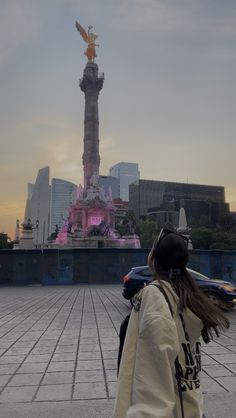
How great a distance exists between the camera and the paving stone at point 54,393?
4961 mm

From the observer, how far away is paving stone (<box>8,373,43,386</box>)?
5.60 metres

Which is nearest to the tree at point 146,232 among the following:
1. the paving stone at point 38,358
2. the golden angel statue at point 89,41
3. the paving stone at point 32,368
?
the golden angel statue at point 89,41

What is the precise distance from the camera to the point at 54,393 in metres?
5.14

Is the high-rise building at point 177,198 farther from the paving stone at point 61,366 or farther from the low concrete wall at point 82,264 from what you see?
the paving stone at point 61,366

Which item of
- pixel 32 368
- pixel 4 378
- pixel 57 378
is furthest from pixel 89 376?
pixel 4 378

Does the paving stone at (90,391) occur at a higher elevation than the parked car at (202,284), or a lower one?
lower

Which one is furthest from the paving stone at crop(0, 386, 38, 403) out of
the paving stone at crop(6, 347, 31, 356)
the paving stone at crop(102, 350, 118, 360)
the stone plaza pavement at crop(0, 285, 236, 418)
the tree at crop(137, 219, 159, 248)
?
the tree at crop(137, 219, 159, 248)

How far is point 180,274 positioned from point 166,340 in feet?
1.63

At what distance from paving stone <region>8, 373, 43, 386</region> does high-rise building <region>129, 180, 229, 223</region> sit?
11124 centimetres

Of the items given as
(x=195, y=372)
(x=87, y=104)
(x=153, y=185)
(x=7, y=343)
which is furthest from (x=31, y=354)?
(x=153, y=185)

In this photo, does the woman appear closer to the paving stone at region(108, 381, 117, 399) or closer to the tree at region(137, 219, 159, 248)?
the paving stone at region(108, 381, 117, 399)

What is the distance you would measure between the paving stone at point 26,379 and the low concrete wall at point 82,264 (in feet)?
77.8

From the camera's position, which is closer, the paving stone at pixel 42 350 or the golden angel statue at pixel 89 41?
the paving stone at pixel 42 350

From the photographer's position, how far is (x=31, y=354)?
7367mm
